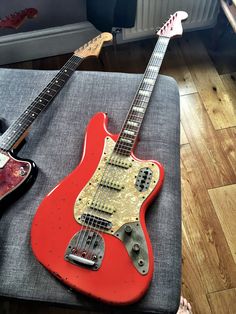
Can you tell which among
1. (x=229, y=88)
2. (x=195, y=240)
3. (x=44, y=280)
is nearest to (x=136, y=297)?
(x=44, y=280)

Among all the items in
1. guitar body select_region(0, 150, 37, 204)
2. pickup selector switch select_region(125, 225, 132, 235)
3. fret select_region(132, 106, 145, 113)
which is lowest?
pickup selector switch select_region(125, 225, 132, 235)

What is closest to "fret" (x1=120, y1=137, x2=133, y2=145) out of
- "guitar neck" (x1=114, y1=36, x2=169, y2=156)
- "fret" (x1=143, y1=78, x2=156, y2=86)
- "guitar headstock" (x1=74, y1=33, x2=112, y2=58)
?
"guitar neck" (x1=114, y1=36, x2=169, y2=156)

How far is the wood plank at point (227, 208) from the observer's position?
1.30 m

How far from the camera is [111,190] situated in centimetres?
93

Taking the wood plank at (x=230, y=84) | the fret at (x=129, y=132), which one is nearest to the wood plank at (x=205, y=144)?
the wood plank at (x=230, y=84)

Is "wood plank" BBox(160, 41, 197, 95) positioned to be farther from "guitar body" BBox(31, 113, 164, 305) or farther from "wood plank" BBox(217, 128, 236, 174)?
"guitar body" BBox(31, 113, 164, 305)

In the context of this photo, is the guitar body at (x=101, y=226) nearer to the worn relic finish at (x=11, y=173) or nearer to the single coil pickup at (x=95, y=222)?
the single coil pickup at (x=95, y=222)

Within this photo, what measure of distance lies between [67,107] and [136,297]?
685 mm

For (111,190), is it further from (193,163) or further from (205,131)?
(205,131)

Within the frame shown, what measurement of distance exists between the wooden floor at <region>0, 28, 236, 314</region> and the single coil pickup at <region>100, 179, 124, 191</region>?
0.52m

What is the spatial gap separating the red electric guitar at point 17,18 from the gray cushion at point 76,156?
0.44 m

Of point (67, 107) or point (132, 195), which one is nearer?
point (132, 195)

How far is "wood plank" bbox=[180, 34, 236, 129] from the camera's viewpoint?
1589mm

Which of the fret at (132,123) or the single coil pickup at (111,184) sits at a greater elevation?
the fret at (132,123)
